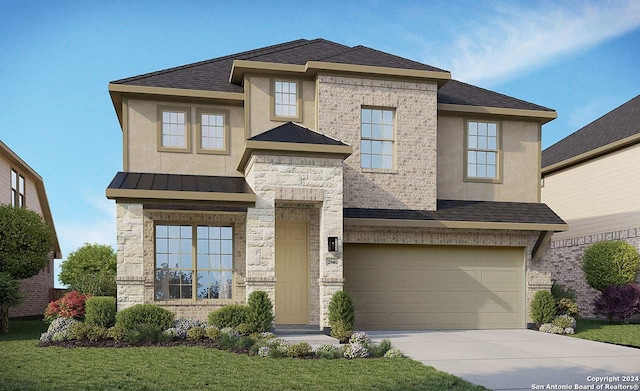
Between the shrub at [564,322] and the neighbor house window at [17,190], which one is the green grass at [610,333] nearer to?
the shrub at [564,322]

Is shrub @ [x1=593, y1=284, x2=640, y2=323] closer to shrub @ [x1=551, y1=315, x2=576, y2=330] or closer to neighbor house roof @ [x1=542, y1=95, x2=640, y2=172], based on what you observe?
shrub @ [x1=551, y1=315, x2=576, y2=330]

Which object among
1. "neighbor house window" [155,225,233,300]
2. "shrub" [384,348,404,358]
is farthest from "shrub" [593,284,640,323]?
"neighbor house window" [155,225,233,300]

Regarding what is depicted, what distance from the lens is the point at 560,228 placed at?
16.6 meters

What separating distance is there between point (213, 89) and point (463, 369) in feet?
32.2

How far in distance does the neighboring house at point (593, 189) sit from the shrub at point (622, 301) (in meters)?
2.00

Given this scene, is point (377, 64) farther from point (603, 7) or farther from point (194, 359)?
point (194, 359)

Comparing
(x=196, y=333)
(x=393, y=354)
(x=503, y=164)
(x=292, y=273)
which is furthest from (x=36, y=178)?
(x=393, y=354)

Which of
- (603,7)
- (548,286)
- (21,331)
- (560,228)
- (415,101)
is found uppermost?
(603,7)

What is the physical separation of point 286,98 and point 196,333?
6621 millimetres

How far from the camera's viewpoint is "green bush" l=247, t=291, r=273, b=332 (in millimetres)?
13328

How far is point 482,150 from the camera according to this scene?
1788 cm

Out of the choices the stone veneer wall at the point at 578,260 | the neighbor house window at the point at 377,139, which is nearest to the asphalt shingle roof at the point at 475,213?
the neighbor house window at the point at 377,139

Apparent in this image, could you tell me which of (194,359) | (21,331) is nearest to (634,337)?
(194,359)

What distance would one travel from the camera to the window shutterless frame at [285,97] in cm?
1620
